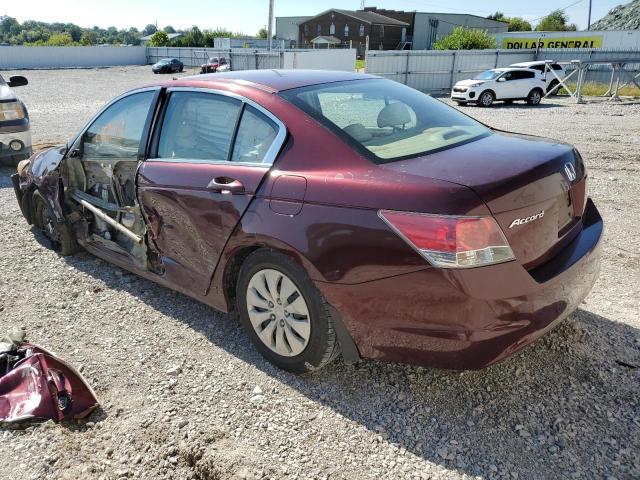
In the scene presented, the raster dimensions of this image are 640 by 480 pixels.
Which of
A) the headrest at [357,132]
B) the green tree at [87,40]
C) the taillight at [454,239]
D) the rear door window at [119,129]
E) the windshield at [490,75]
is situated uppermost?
the green tree at [87,40]

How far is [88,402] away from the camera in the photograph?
9.57ft

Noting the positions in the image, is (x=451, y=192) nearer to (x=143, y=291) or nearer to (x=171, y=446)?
(x=171, y=446)

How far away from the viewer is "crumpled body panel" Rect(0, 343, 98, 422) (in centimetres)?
281

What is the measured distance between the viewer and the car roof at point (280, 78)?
3.36 meters

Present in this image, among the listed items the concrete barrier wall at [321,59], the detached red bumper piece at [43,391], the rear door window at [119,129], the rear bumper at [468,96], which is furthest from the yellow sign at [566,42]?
the detached red bumper piece at [43,391]

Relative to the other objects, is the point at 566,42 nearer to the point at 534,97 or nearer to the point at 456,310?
the point at 534,97

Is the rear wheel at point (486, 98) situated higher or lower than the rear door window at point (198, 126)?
lower

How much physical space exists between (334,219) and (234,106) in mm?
1151

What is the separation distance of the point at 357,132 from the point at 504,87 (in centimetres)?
2051

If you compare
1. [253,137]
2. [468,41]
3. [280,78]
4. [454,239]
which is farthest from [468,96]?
[468,41]

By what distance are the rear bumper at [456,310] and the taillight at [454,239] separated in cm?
5

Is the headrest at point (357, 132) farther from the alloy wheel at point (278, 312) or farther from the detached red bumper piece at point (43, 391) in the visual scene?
the detached red bumper piece at point (43, 391)

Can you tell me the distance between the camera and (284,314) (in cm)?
302

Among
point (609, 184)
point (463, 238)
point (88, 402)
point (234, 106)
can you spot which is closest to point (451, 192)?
point (463, 238)
